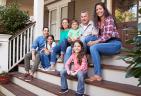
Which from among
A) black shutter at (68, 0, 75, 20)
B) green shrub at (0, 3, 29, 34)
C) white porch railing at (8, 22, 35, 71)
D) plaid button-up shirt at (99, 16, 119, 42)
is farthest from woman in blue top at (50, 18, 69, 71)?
black shutter at (68, 0, 75, 20)

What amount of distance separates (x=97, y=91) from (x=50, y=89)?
1.10 meters

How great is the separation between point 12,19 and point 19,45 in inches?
28.2

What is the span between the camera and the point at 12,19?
7730 mm

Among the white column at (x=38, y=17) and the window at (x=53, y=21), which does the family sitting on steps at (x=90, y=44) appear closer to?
the white column at (x=38, y=17)

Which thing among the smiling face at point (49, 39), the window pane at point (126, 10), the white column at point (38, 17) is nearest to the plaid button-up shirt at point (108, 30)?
the smiling face at point (49, 39)

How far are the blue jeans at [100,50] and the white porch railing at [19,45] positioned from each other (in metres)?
3.71

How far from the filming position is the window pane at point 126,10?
6.86 meters

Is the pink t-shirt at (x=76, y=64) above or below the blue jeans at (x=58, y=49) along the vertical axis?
below

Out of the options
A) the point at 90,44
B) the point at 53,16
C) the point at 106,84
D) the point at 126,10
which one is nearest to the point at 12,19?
the point at 126,10

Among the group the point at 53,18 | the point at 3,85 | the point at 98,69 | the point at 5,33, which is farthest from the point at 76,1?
the point at 98,69

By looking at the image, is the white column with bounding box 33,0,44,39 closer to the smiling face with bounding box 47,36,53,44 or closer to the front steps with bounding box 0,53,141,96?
the smiling face with bounding box 47,36,53,44

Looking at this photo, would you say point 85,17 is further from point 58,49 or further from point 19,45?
point 19,45

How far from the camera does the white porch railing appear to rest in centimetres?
762

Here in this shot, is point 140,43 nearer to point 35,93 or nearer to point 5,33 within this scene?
point 35,93
